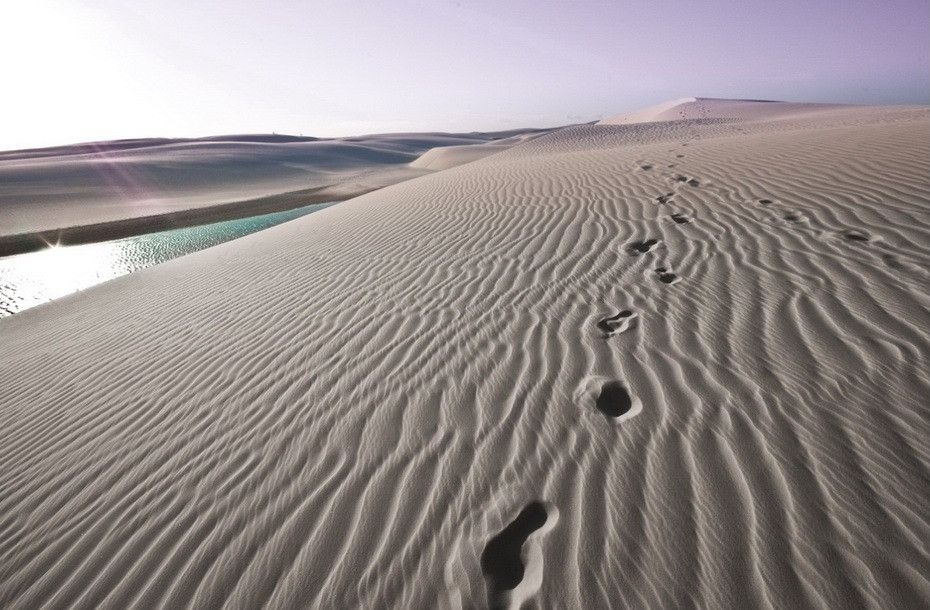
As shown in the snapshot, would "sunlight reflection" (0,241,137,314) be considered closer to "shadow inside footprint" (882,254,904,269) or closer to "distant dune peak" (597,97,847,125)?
"shadow inside footprint" (882,254,904,269)

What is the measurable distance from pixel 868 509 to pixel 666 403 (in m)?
0.87

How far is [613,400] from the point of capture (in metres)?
2.46

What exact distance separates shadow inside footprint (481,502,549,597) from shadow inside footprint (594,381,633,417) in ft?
2.48

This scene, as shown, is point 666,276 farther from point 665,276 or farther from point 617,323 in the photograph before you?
point 617,323

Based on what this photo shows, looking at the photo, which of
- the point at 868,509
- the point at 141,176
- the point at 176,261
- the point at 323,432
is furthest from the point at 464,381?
the point at 141,176

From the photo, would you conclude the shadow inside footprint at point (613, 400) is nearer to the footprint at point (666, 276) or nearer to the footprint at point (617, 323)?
the footprint at point (617, 323)

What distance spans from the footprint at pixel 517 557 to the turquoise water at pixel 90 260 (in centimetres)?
1109

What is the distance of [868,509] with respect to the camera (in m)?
1.61

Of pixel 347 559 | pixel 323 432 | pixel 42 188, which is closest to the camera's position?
pixel 347 559

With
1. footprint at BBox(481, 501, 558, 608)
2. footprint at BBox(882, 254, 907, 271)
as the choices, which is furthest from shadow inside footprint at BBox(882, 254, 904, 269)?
footprint at BBox(481, 501, 558, 608)

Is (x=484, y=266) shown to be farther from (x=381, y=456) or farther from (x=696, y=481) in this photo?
(x=696, y=481)

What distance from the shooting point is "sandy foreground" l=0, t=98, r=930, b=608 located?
163 centimetres

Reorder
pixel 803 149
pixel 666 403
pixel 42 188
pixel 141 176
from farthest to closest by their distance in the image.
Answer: pixel 141 176 < pixel 42 188 < pixel 803 149 < pixel 666 403

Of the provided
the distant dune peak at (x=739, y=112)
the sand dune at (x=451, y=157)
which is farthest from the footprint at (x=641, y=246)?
the distant dune peak at (x=739, y=112)
